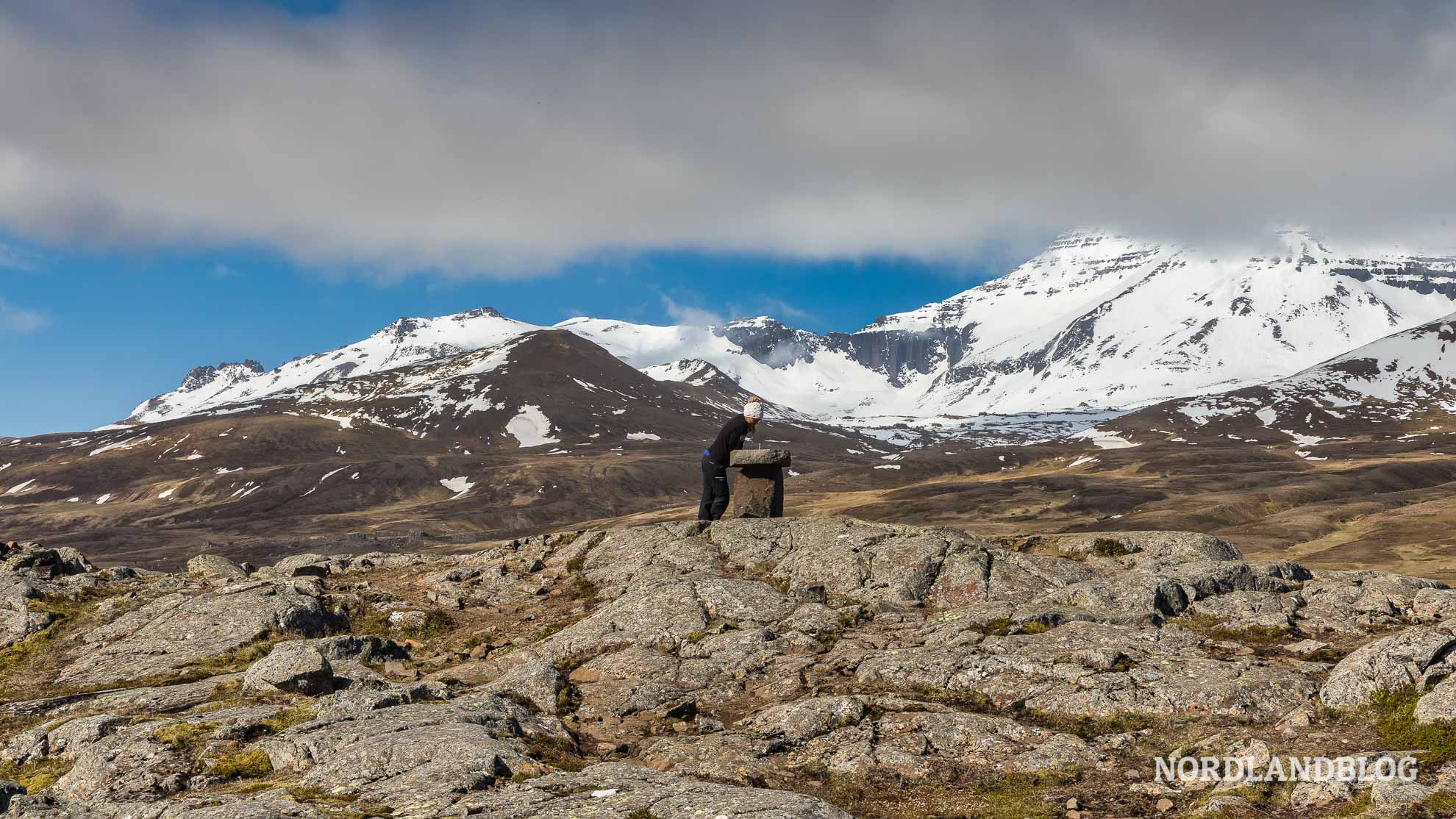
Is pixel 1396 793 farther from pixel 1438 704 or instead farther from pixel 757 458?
pixel 757 458

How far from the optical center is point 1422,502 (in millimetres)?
146000

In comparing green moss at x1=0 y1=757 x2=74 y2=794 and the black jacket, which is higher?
the black jacket

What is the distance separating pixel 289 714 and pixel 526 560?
51.6 ft

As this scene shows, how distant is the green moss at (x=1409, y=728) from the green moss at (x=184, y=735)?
19.7 m

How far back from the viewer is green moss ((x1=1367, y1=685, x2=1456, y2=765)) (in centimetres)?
1312

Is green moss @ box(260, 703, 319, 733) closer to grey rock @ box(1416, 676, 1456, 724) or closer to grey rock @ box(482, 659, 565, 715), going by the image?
grey rock @ box(482, 659, 565, 715)

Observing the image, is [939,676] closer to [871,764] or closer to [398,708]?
[871,764]

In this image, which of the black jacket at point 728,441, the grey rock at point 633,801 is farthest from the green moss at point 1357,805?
the black jacket at point 728,441

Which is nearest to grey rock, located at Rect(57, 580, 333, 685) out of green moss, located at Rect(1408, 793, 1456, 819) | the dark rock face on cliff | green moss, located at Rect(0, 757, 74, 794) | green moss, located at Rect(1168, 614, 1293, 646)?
the dark rock face on cliff

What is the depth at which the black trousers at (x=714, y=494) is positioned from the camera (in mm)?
31703

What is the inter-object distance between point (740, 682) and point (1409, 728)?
12.0 meters

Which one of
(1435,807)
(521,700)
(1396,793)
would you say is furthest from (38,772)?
(1435,807)

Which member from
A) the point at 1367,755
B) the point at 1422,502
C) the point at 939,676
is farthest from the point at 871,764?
the point at 1422,502

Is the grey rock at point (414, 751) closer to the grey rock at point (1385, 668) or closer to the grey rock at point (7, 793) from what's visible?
the grey rock at point (7, 793)
